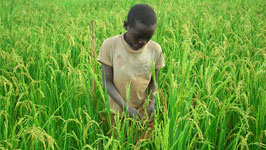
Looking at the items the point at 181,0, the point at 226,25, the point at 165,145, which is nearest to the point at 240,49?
the point at 226,25

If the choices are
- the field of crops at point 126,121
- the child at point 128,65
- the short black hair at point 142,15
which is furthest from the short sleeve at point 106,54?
the short black hair at point 142,15

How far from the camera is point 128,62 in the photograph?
56.3 inches

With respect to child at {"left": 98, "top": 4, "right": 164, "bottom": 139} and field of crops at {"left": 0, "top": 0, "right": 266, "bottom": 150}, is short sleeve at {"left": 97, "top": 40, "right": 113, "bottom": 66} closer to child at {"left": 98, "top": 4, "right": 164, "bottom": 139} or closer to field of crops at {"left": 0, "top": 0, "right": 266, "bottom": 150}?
child at {"left": 98, "top": 4, "right": 164, "bottom": 139}

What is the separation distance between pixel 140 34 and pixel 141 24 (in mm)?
54

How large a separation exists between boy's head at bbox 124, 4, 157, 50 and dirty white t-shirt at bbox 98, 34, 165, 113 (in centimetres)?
11

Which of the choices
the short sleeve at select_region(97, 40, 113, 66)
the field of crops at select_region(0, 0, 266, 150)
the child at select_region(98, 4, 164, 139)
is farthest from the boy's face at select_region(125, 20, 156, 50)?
the field of crops at select_region(0, 0, 266, 150)

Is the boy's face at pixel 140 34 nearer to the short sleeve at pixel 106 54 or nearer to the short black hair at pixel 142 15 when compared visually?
the short black hair at pixel 142 15

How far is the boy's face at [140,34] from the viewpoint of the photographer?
4.11 feet

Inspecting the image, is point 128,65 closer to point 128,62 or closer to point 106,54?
point 128,62

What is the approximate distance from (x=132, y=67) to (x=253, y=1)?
19.4 ft

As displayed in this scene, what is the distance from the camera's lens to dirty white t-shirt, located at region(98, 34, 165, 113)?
1429 millimetres

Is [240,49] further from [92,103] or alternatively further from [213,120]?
[92,103]

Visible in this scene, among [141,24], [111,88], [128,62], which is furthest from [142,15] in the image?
[111,88]

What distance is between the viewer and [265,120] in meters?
1.55
